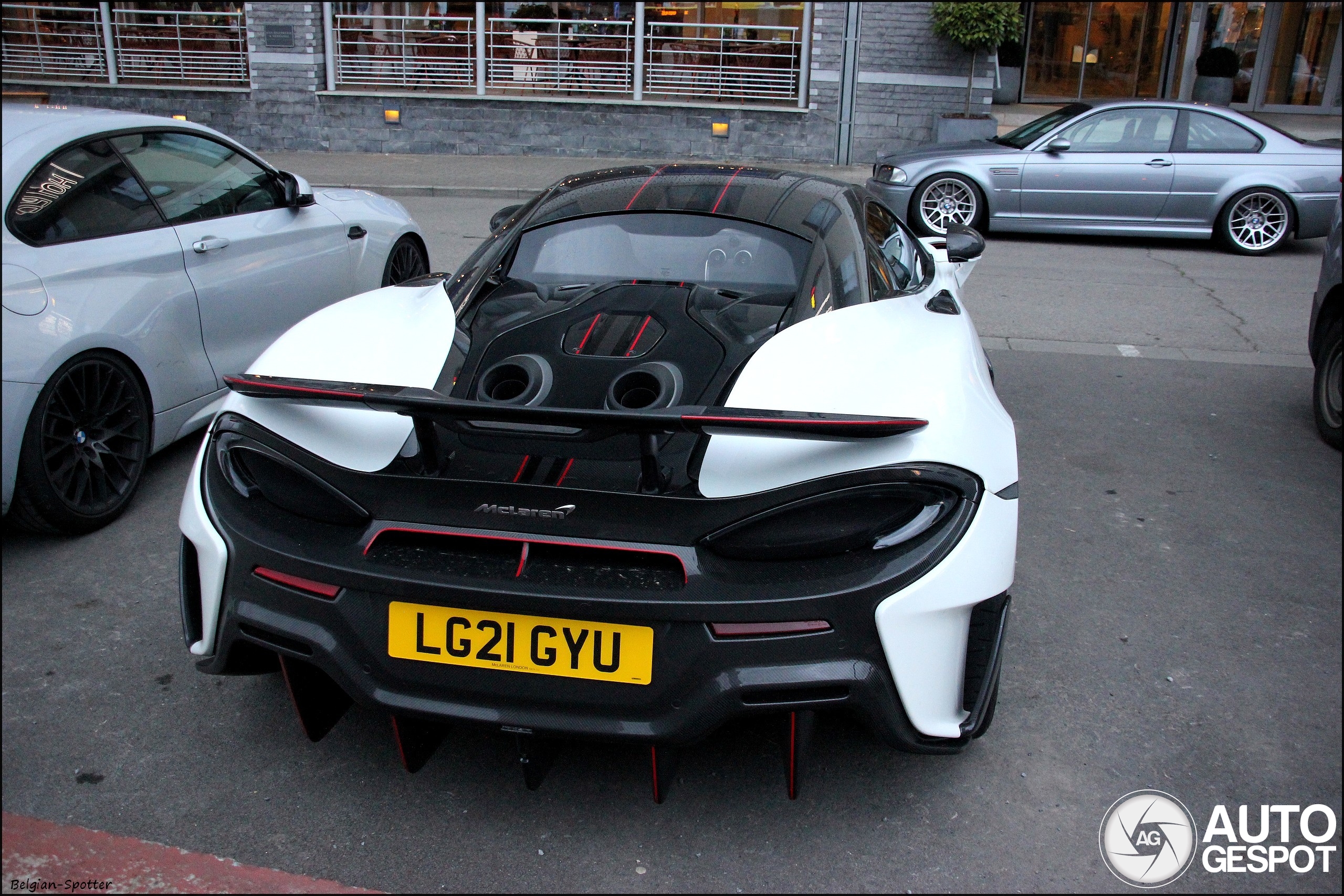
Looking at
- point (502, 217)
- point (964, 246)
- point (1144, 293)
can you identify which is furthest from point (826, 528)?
point (1144, 293)

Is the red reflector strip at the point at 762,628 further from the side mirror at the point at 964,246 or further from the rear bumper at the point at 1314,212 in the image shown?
the rear bumper at the point at 1314,212

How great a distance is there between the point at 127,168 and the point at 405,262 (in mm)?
2054

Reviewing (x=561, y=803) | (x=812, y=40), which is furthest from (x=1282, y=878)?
(x=812, y=40)

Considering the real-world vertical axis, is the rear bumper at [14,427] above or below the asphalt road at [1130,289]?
above

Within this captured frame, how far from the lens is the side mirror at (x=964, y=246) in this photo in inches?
171

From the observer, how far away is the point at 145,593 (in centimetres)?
344

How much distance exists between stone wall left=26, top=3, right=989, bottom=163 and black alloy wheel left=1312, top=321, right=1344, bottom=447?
11531mm

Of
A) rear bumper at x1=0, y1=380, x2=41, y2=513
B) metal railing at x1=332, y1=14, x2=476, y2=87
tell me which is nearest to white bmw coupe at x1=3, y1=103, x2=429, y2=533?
rear bumper at x1=0, y1=380, x2=41, y2=513

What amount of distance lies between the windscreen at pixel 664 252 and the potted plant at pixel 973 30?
41.3ft

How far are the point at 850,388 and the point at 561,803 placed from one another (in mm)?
1162

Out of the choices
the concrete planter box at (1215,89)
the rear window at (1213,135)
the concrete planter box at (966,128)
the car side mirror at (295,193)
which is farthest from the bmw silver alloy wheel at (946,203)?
the concrete planter box at (1215,89)

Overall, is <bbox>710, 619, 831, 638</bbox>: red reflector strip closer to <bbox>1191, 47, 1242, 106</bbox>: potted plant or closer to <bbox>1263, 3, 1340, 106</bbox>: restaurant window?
<bbox>1191, 47, 1242, 106</bbox>: potted plant

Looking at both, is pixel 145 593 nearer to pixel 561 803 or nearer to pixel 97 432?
pixel 97 432

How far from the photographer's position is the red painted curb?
6.84ft
